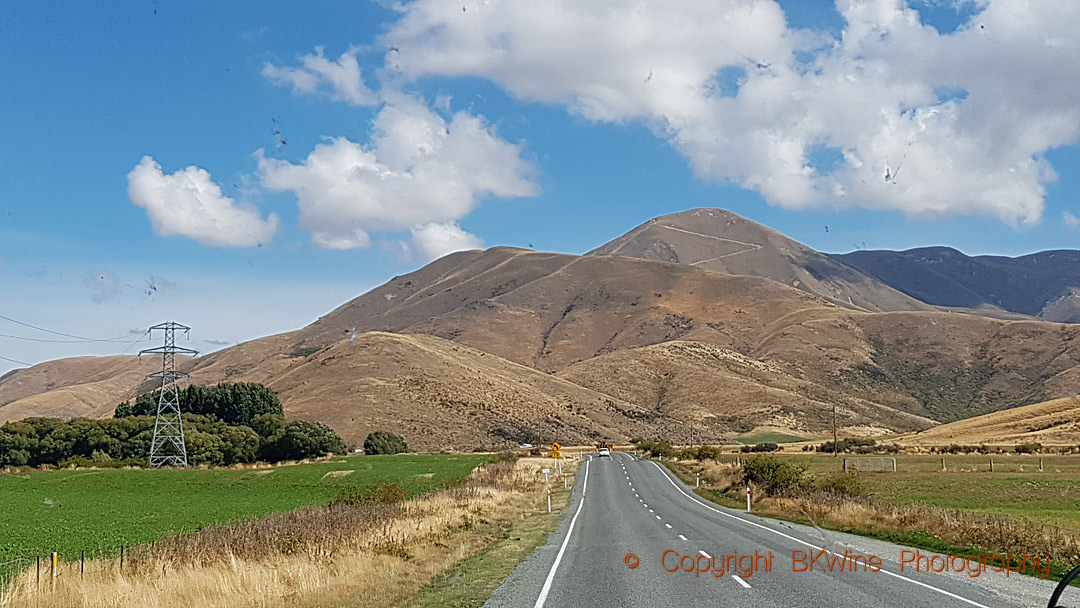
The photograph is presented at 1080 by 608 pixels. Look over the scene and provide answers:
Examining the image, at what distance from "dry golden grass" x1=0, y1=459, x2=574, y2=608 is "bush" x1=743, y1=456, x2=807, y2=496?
1647 centimetres

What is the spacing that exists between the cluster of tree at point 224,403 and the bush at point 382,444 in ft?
53.0

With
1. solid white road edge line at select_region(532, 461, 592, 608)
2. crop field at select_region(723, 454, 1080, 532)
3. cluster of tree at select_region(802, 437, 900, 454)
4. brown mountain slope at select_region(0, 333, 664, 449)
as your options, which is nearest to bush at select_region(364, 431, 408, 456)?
brown mountain slope at select_region(0, 333, 664, 449)

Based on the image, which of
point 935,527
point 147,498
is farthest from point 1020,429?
point 147,498

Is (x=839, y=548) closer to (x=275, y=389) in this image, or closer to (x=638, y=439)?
(x=638, y=439)

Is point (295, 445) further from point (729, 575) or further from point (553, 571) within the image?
point (729, 575)

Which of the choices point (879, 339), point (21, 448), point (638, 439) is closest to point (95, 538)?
point (21, 448)

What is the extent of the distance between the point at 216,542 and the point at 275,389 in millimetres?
140371

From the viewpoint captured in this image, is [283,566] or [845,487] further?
[845,487]

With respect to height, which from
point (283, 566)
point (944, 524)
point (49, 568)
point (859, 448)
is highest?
point (49, 568)

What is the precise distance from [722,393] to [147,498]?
124 metres

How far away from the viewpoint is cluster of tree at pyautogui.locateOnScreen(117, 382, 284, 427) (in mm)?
117062

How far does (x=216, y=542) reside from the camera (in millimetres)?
20781

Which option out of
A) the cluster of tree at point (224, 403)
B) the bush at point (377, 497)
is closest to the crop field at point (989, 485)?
the bush at point (377, 497)

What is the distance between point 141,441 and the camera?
9388cm
